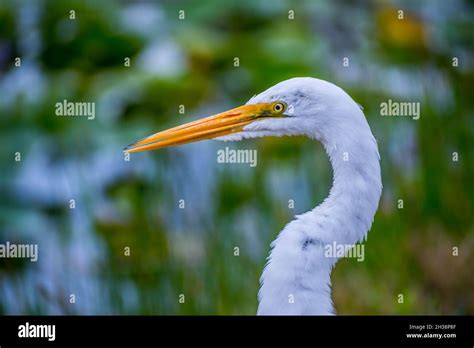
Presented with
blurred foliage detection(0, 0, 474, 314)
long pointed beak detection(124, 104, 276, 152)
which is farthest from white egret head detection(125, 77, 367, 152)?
blurred foliage detection(0, 0, 474, 314)

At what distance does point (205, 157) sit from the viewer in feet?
10.1

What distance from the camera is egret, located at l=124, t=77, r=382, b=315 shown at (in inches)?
85.5

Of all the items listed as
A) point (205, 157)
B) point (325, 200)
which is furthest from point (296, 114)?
point (205, 157)

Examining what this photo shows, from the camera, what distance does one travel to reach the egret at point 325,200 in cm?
217

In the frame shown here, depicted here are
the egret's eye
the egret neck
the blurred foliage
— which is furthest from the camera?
the blurred foliage

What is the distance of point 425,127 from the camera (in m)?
3.08

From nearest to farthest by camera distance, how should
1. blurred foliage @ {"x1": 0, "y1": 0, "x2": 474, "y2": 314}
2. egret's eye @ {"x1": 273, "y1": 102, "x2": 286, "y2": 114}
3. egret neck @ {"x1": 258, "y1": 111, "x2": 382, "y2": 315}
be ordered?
egret neck @ {"x1": 258, "y1": 111, "x2": 382, "y2": 315}, egret's eye @ {"x1": 273, "y1": 102, "x2": 286, "y2": 114}, blurred foliage @ {"x1": 0, "y1": 0, "x2": 474, "y2": 314}

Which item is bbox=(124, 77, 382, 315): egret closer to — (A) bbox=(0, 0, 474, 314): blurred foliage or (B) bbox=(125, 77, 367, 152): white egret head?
(B) bbox=(125, 77, 367, 152): white egret head

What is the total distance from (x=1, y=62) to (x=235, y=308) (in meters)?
1.32

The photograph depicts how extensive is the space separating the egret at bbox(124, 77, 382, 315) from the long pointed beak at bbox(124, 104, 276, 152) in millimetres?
26

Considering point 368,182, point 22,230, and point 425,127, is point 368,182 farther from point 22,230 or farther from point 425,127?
point 22,230

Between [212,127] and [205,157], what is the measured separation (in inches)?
24.7
